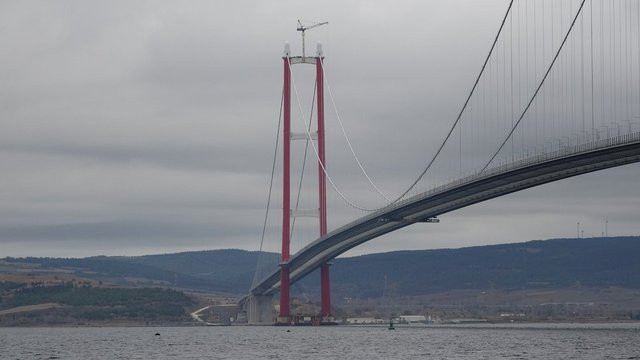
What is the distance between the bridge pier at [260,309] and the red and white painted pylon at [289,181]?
54.2 ft

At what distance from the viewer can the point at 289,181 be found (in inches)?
4779

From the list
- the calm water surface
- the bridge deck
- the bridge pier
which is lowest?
the calm water surface

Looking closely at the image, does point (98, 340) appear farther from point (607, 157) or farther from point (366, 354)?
point (607, 157)

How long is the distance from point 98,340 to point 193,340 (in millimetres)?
7815

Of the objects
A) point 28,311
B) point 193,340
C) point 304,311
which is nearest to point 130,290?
point 28,311

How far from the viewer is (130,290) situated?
19088cm

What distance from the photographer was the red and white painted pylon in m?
120

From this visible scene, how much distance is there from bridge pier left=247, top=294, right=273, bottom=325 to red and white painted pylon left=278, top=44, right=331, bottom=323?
54.2 ft

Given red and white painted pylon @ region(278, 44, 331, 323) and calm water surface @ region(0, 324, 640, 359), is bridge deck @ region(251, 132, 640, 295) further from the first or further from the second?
calm water surface @ region(0, 324, 640, 359)

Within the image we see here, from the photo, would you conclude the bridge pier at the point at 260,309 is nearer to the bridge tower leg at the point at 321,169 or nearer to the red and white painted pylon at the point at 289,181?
the red and white painted pylon at the point at 289,181

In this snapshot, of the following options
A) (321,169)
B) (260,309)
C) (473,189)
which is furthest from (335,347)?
(260,309)

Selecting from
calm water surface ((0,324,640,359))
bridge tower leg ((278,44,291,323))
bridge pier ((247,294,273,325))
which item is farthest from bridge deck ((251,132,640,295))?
bridge pier ((247,294,273,325))

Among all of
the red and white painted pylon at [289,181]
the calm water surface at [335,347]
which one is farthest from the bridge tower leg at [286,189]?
the calm water surface at [335,347]

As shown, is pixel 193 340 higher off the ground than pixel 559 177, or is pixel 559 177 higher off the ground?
pixel 559 177
